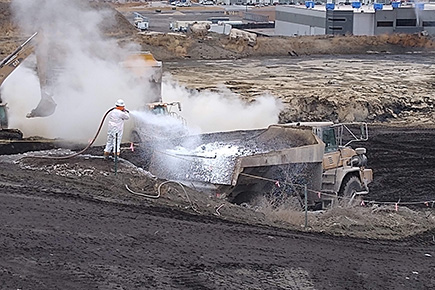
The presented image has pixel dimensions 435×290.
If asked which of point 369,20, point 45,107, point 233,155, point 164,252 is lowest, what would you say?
point 164,252

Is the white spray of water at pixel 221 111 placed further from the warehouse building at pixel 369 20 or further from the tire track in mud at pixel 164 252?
the warehouse building at pixel 369 20

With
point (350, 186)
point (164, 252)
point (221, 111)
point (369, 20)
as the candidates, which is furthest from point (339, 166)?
point (369, 20)

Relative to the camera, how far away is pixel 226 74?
3716 cm

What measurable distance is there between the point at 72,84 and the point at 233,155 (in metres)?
8.47

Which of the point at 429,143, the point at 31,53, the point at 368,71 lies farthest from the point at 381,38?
the point at 31,53

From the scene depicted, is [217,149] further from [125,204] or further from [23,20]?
[23,20]

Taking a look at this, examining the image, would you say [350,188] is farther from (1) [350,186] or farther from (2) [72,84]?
(2) [72,84]

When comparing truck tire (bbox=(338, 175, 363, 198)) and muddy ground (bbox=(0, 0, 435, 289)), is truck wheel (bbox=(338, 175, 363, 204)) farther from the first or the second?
muddy ground (bbox=(0, 0, 435, 289))

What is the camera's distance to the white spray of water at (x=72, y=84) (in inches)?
782

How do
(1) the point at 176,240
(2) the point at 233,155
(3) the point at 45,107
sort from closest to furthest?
(1) the point at 176,240, (2) the point at 233,155, (3) the point at 45,107

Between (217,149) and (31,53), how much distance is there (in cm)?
689

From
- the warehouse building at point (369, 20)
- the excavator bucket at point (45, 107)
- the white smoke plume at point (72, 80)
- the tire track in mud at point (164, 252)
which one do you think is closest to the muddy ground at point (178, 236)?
the tire track in mud at point (164, 252)

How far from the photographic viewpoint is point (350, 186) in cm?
1423

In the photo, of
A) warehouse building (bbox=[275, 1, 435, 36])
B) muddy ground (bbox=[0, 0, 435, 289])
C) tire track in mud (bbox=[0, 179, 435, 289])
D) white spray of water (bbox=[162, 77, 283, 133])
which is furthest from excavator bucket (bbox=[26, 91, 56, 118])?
warehouse building (bbox=[275, 1, 435, 36])
